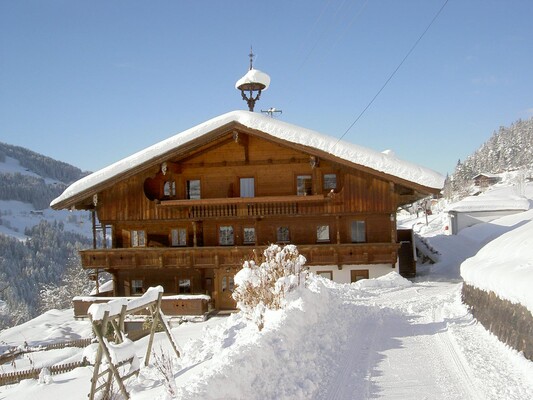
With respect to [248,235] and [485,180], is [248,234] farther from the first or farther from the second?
[485,180]

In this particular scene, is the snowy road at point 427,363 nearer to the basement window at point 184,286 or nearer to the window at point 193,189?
the basement window at point 184,286

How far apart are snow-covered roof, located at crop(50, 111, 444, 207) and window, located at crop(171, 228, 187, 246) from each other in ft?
14.0

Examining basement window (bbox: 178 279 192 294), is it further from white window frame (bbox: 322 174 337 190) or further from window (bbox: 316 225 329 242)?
white window frame (bbox: 322 174 337 190)

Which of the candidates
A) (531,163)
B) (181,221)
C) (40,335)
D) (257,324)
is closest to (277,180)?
(181,221)

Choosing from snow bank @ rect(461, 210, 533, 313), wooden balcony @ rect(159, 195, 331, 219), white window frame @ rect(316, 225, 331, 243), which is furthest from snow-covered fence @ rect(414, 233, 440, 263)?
snow bank @ rect(461, 210, 533, 313)

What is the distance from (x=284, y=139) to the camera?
22.7 m

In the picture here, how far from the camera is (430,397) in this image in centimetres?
664

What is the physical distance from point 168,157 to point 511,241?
16214mm

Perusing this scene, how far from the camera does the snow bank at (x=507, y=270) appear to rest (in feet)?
25.6

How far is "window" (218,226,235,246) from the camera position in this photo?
24.7 metres

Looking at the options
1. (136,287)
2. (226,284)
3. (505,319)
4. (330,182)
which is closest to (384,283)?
(330,182)

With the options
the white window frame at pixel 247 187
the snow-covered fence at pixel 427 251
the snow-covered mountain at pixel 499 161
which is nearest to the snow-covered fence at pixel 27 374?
the white window frame at pixel 247 187

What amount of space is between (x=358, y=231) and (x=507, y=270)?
1495 centimetres

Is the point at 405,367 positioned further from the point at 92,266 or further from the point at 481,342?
the point at 92,266
